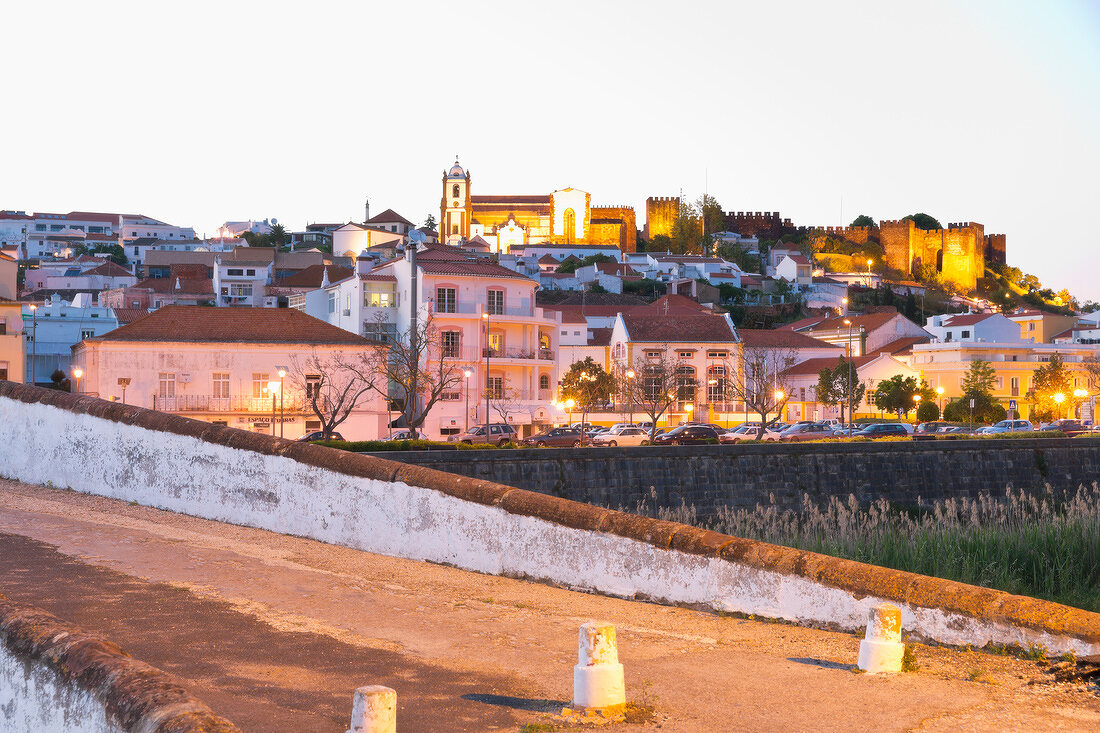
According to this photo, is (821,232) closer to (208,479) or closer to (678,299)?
(678,299)

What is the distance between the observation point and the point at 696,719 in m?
6.10

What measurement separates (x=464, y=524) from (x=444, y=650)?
3.07 metres

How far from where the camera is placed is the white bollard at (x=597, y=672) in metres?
6.07

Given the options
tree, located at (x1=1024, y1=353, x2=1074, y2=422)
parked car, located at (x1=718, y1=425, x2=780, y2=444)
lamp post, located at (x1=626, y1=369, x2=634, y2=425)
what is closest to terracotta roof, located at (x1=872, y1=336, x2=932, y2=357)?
tree, located at (x1=1024, y1=353, x2=1074, y2=422)

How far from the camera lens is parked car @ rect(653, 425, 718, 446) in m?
45.8

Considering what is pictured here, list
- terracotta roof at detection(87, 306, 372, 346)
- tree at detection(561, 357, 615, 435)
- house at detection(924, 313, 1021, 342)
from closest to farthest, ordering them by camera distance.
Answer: terracotta roof at detection(87, 306, 372, 346) → tree at detection(561, 357, 615, 435) → house at detection(924, 313, 1021, 342)

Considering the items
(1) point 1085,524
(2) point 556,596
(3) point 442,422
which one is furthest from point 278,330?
(2) point 556,596

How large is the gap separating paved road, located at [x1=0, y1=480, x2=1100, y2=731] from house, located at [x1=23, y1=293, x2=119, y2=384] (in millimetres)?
63165

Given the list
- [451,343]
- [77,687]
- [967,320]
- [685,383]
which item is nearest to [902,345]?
[967,320]

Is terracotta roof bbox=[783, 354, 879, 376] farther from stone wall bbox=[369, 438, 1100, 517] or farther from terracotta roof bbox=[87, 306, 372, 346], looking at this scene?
stone wall bbox=[369, 438, 1100, 517]

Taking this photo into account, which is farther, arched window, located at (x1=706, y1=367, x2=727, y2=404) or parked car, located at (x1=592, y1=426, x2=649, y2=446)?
arched window, located at (x1=706, y1=367, x2=727, y2=404)

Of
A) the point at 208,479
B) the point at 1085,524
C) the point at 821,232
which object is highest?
the point at 821,232

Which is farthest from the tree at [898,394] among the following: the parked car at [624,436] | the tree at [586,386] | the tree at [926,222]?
the tree at [926,222]

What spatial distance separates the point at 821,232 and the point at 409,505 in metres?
155
